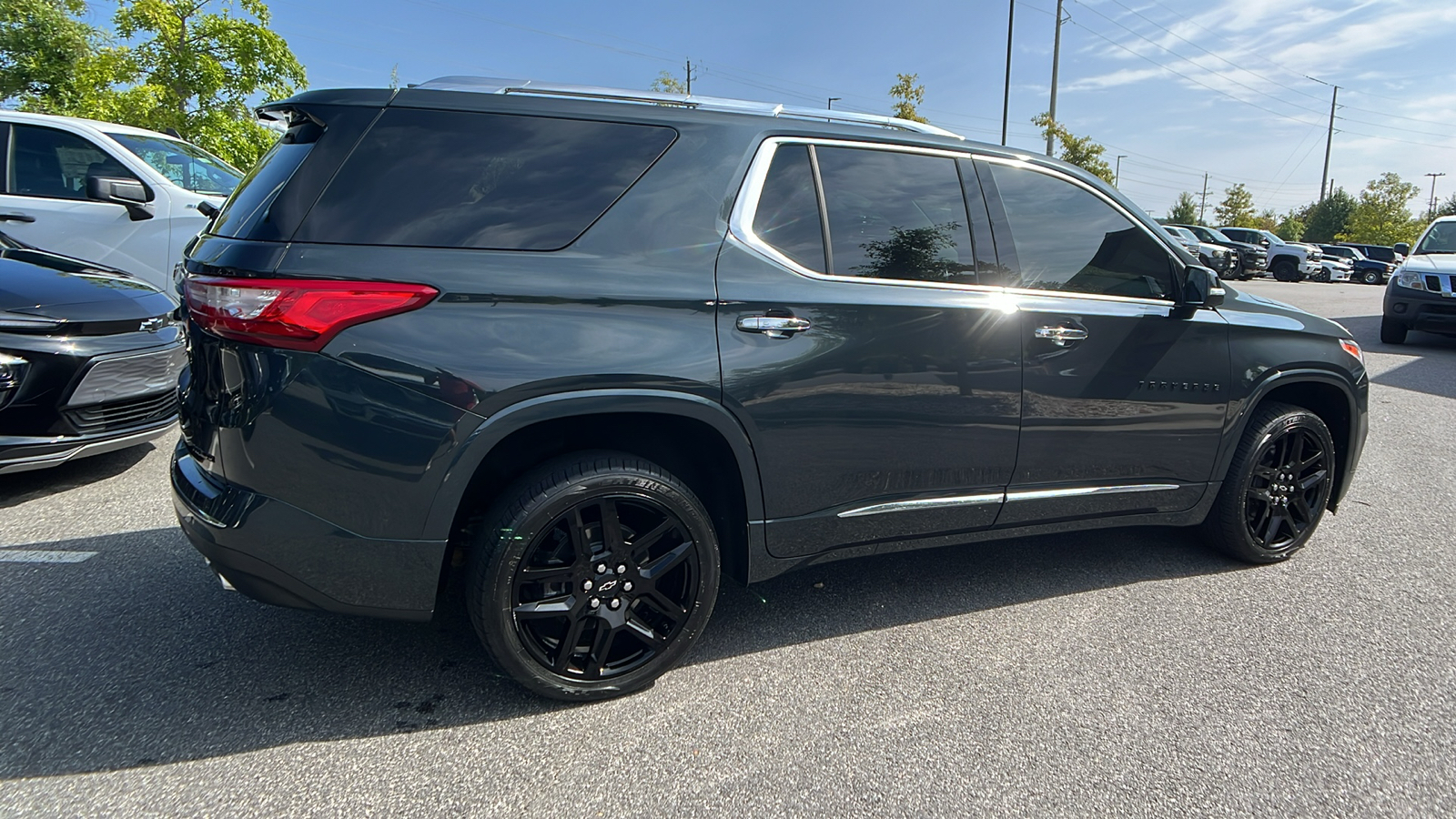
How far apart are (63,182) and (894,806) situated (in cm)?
777

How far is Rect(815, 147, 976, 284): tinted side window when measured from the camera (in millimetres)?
2783

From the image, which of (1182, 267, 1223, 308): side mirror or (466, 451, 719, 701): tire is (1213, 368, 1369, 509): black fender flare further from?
(466, 451, 719, 701): tire

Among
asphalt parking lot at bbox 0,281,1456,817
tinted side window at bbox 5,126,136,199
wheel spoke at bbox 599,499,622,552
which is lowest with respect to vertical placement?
asphalt parking lot at bbox 0,281,1456,817

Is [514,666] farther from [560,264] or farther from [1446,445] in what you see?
[1446,445]

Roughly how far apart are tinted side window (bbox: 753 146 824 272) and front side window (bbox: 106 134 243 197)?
6.14m

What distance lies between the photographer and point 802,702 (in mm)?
2590

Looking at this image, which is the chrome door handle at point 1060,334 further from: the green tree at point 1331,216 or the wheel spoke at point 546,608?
the green tree at point 1331,216

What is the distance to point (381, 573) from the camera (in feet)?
7.48

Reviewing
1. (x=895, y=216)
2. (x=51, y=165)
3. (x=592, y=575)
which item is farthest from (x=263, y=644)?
(x=51, y=165)

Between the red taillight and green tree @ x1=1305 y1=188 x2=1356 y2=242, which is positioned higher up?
green tree @ x1=1305 y1=188 x2=1356 y2=242

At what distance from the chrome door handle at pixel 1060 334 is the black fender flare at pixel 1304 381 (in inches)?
35.8

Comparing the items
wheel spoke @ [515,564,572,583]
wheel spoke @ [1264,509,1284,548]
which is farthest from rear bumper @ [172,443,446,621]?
wheel spoke @ [1264,509,1284,548]

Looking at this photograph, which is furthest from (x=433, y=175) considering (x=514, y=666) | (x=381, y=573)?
(x=514, y=666)

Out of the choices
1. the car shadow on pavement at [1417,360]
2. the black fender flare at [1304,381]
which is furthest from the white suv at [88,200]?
the car shadow on pavement at [1417,360]
